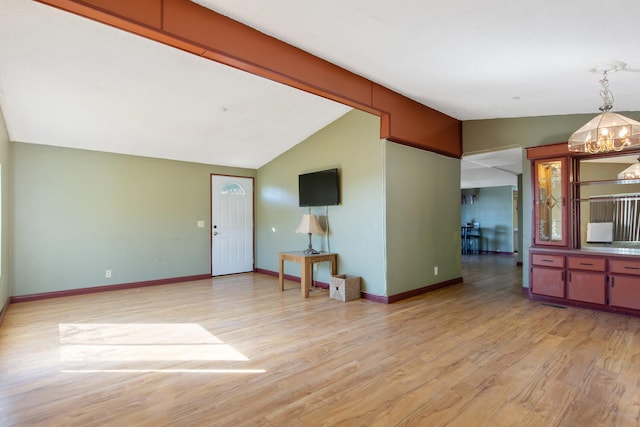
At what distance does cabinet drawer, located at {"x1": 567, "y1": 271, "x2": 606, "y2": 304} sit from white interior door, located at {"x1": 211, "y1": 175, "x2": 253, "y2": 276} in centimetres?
566

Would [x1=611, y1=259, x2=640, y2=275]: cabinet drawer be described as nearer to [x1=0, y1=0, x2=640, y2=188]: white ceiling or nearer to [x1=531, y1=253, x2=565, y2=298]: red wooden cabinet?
[x1=531, y1=253, x2=565, y2=298]: red wooden cabinet

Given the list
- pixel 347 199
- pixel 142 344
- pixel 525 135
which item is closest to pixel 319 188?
pixel 347 199

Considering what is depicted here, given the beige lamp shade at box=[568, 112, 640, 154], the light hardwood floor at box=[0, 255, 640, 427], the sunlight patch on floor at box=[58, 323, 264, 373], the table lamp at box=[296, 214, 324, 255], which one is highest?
the beige lamp shade at box=[568, 112, 640, 154]

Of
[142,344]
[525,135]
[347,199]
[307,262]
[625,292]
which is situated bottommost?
[142,344]

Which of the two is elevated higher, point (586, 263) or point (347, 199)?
point (347, 199)

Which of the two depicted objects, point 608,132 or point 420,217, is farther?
point 420,217

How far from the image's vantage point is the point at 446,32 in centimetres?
263

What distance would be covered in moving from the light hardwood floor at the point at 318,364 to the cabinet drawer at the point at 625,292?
0.63ft

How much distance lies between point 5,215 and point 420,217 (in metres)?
5.70

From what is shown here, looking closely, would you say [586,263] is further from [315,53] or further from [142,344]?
[142,344]

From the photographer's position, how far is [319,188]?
565 centimetres

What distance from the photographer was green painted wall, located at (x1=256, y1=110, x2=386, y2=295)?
4.83 metres

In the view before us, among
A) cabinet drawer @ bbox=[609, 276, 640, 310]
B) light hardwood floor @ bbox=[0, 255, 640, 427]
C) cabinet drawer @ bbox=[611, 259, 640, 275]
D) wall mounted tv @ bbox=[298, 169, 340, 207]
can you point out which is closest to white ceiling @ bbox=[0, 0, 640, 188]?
wall mounted tv @ bbox=[298, 169, 340, 207]

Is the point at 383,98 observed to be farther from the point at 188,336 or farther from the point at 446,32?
the point at 188,336
